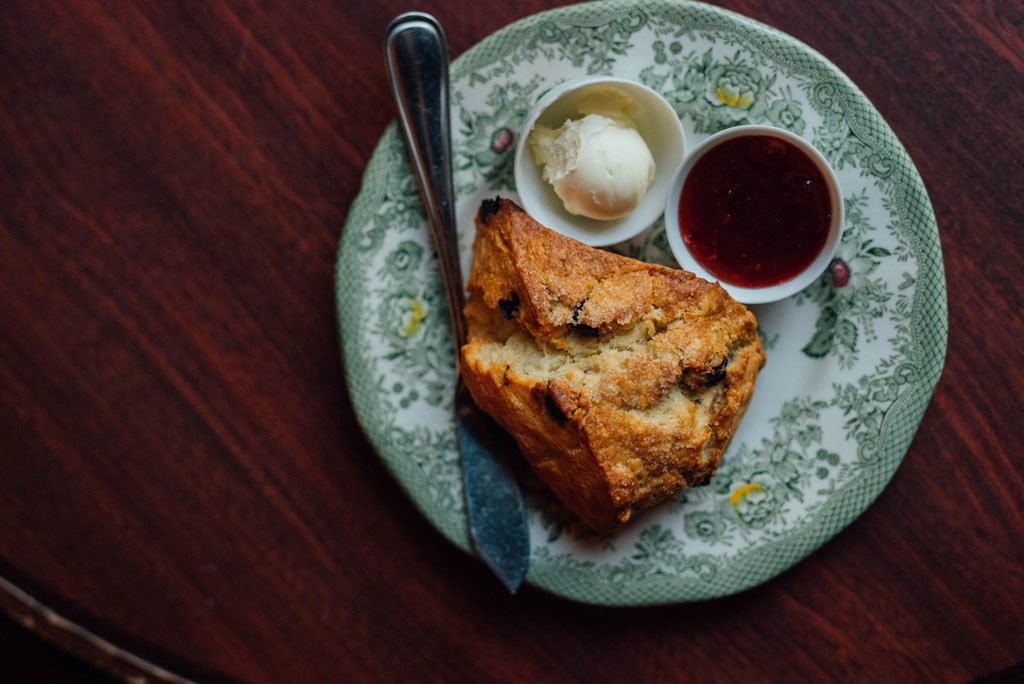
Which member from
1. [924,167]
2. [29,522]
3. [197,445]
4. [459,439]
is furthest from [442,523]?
[924,167]

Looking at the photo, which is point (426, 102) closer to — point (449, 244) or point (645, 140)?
point (449, 244)

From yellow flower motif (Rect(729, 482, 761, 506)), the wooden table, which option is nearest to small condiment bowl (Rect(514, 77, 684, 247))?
the wooden table

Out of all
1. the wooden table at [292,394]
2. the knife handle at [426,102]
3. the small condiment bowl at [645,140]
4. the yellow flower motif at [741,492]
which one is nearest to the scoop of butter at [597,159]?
the small condiment bowl at [645,140]

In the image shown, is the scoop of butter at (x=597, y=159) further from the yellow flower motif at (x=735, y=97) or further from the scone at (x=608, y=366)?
the yellow flower motif at (x=735, y=97)

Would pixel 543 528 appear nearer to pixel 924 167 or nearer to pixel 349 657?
pixel 349 657

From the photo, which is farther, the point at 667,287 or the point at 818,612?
the point at 818,612

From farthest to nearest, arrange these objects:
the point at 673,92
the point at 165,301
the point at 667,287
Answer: the point at 165,301 → the point at 673,92 → the point at 667,287

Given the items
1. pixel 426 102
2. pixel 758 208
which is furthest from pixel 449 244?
pixel 758 208

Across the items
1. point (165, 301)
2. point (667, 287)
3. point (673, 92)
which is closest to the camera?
point (667, 287)
